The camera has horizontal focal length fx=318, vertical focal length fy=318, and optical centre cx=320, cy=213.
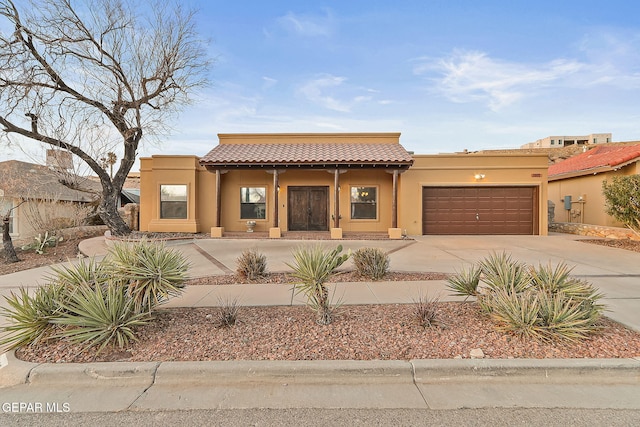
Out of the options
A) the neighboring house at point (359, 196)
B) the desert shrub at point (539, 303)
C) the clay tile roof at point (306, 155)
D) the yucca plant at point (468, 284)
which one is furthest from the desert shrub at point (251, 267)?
the neighboring house at point (359, 196)

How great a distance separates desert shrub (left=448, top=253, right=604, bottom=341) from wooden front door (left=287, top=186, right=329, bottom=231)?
10613 millimetres

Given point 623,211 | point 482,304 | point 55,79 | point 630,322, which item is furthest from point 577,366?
point 55,79

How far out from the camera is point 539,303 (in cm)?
395

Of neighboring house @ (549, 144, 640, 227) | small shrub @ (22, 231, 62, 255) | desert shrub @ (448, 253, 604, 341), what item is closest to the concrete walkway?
desert shrub @ (448, 253, 604, 341)

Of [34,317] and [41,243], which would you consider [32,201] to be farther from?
[34,317]

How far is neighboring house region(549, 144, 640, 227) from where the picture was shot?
14.6 m

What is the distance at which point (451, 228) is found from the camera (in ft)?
50.0

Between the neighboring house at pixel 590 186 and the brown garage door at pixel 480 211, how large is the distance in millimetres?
3577

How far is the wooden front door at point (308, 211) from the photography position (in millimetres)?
15281

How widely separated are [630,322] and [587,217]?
623 inches

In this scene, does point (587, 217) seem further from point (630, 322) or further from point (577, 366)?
point (577, 366)

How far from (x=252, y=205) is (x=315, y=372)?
41.9 feet

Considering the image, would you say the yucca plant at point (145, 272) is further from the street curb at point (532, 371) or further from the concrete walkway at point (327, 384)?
the street curb at point (532, 371)

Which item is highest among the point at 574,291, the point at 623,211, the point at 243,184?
the point at 243,184
